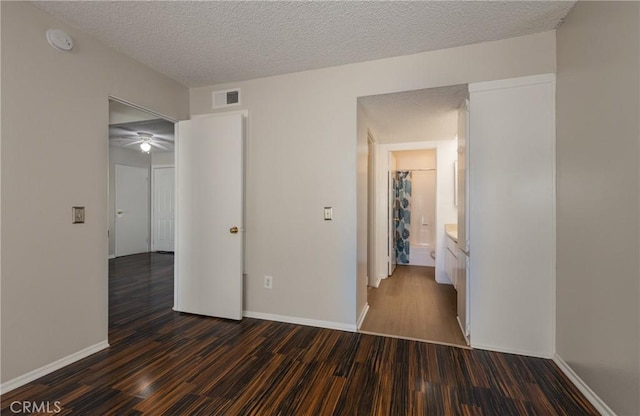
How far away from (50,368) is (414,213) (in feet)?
18.3

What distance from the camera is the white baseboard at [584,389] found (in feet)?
4.99

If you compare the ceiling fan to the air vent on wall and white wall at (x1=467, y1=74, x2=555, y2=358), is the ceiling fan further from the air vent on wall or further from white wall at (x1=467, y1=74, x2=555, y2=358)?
white wall at (x1=467, y1=74, x2=555, y2=358)

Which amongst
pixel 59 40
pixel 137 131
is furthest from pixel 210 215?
pixel 137 131

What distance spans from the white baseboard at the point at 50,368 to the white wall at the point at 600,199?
3334mm

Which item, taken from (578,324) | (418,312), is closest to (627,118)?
(578,324)

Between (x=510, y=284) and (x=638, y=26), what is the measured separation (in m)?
1.69

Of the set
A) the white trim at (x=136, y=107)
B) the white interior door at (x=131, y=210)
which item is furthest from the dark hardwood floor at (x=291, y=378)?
the white interior door at (x=131, y=210)

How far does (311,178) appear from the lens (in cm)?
270

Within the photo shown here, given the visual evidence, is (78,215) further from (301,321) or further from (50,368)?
(301,321)

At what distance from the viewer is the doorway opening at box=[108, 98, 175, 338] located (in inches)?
180

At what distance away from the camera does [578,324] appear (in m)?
1.77

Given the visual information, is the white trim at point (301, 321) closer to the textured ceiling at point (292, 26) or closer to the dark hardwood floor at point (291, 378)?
the dark hardwood floor at point (291, 378)

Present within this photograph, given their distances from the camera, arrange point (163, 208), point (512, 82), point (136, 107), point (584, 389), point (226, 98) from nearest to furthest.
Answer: point (584, 389)
point (512, 82)
point (136, 107)
point (226, 98)
point (163, 208)

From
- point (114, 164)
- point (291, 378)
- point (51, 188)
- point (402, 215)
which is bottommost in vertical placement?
point (291, 378)
